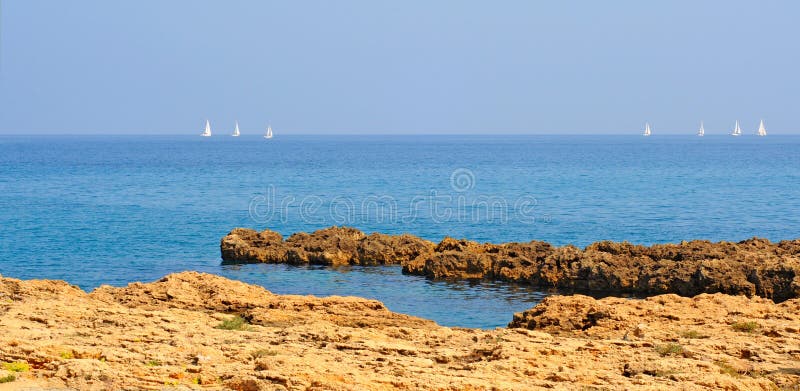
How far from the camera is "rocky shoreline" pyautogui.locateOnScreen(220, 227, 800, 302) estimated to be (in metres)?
27.2

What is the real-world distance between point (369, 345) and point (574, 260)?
15954 millimetres

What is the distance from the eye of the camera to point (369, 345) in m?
16.0

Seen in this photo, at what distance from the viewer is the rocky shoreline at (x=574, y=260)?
27172 millimetres

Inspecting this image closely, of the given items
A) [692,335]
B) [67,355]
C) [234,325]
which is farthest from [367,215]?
[67,355]

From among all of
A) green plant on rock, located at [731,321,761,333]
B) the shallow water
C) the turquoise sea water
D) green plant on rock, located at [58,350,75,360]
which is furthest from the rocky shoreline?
green plant on rock, located at [58,350,75,360]

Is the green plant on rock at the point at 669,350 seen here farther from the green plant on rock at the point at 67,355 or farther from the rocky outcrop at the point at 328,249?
the rocky outcrop at the point at 328,249

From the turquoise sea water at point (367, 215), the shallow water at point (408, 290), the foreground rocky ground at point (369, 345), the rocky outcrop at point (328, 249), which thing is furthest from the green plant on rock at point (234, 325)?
the rocky outcrop at point (328, 249)

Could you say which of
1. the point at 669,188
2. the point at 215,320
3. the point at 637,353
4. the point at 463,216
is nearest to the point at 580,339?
the point at 637,353

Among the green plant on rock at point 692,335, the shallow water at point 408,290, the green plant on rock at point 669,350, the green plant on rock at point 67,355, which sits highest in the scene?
the green plant on rock at point 67,355

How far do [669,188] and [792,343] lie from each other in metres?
70.1

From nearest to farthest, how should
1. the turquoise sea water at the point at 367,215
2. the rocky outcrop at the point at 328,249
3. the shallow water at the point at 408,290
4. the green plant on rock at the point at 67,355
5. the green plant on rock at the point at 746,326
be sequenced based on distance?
1. the green plant on rock at the point at 67,355
2. the green plant on rock at the point at 746,326
3. the shallow water at the point at 408,290
4. the turquoise sea water at the point at 367,215
5. the rocky outcrop at the point at 328,249

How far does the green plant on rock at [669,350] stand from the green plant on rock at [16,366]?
34.8 ft

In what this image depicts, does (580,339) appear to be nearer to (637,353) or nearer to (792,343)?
(637,353)

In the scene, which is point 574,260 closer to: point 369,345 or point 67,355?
point 369,345
